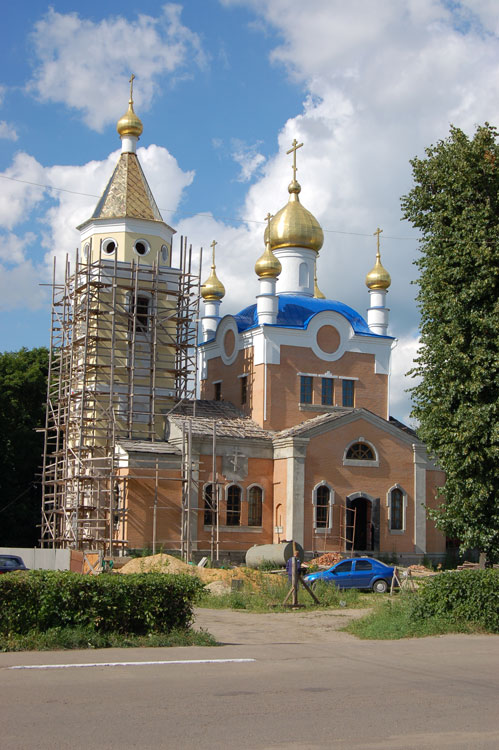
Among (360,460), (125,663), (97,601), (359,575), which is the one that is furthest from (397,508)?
(125,663)

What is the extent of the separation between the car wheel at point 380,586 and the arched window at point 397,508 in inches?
299

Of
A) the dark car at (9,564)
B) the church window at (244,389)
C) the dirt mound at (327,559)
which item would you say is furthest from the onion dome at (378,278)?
the dark car at (9,564)

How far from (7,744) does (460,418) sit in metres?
12.9

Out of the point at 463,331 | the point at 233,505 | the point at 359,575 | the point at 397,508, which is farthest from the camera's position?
the point at 397,508

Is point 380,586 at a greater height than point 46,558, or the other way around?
point 46,558

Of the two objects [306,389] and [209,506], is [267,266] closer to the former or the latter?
[306,389]

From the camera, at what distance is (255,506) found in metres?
31.0

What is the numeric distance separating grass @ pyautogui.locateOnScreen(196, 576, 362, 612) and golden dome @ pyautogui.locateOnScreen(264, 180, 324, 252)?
18.1m

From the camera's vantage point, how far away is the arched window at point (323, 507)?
30.7 meters

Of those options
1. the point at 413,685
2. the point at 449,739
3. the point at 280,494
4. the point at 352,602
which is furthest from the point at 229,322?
the point at 449,739

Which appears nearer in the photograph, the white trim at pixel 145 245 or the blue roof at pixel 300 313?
the white trim at pixel 145 245

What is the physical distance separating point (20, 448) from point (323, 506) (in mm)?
14099

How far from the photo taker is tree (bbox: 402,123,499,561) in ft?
59.0

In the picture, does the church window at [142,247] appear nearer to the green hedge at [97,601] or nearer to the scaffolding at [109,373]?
the scaffolding at [109,373]
